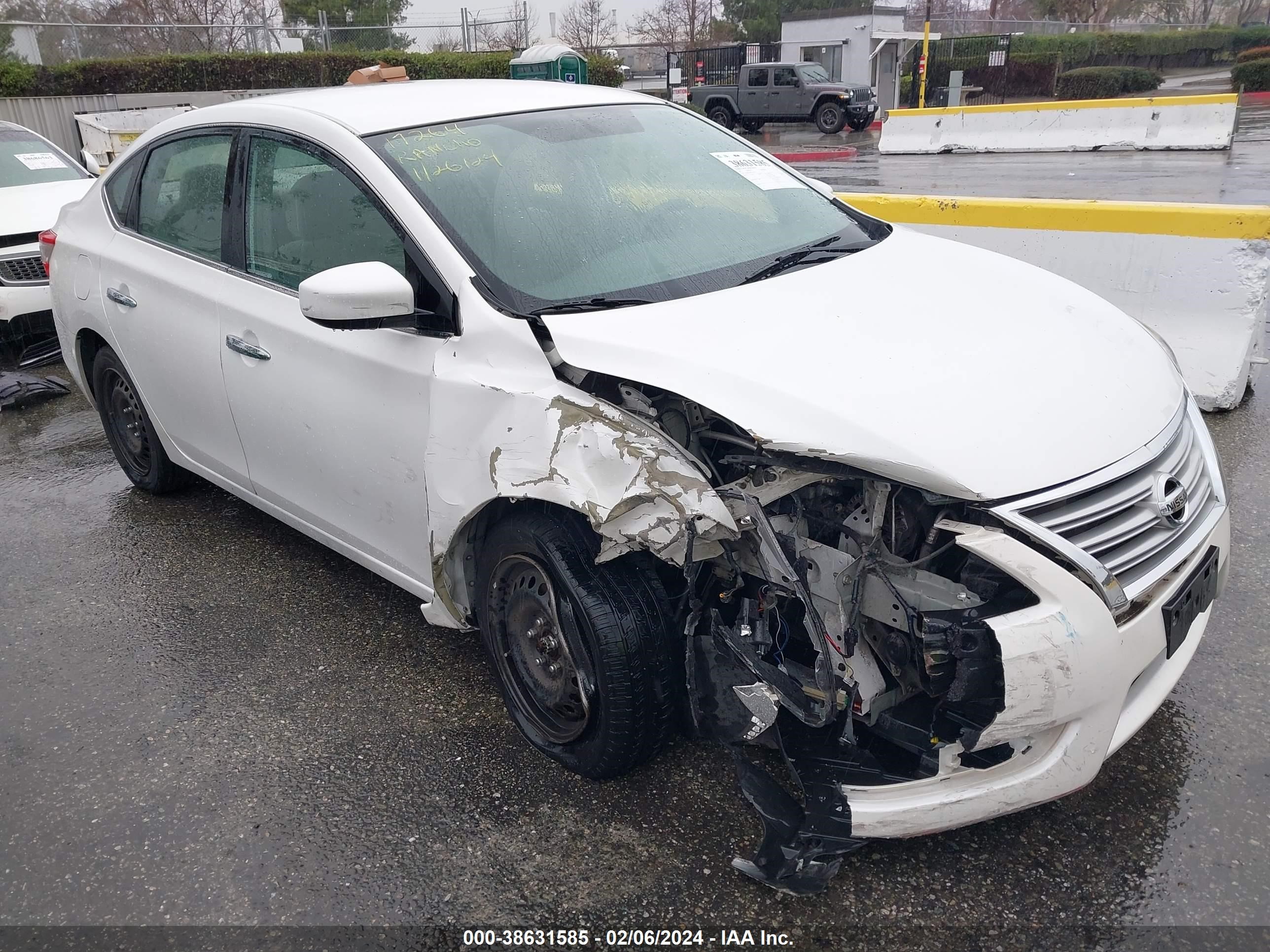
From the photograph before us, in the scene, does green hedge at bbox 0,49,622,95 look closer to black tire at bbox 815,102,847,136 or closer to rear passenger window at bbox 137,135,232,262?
black tire at bbox 815,102,847,136

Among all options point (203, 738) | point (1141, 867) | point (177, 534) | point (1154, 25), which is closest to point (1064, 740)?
point (1141, 867)

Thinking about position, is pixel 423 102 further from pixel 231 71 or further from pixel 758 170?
pixel 231 71

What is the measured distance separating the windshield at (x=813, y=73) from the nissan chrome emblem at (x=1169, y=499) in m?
23.9

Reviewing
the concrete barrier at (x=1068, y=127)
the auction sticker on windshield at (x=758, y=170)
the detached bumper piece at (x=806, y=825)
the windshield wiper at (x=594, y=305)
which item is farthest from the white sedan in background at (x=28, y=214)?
the concrete barrier at (x=1068, y=127)

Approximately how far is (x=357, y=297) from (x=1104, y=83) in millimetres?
36413

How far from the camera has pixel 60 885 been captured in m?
2.48

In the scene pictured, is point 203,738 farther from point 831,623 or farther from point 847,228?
point 847,228

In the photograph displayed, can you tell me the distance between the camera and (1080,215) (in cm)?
511

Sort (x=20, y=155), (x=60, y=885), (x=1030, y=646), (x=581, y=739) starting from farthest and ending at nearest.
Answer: (x=20, y=155)
(x=581, y=739)
(x=60, y=885)
(x=1030, y=646)

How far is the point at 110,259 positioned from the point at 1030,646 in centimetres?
394

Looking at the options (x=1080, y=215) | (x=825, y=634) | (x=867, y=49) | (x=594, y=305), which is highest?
(x=867, y=49)

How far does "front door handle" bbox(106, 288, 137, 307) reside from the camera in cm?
402

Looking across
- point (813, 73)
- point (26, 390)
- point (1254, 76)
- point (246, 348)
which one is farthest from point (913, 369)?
point (1254, 76)

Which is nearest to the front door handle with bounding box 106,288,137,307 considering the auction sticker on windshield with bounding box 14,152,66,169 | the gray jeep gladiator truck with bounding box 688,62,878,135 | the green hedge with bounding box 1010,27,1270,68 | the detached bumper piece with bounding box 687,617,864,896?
the detached bumper piece with bounding box 687,617,864,896
